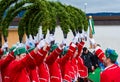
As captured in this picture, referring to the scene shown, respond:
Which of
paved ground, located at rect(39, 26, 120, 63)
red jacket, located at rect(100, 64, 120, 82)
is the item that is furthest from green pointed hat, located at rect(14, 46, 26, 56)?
paved ground, located at rect(39, 26, 120, 63)

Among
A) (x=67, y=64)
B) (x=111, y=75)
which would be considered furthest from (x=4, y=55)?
(x=67, y=64)

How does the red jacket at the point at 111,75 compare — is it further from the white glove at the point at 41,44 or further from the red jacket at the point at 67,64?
the red jacket at the point at 67,64

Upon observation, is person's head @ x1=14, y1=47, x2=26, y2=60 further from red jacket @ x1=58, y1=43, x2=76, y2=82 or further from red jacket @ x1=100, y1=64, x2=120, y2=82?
red jacket @ x1=58, y1=43, x2=76, y2=82

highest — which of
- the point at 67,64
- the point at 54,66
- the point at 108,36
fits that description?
the point at 54,66

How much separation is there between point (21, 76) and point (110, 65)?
1.92 meters

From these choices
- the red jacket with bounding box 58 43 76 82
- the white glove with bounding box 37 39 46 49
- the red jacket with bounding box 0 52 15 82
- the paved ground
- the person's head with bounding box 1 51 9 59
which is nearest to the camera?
the white glove with bounding box 37 39 46 49

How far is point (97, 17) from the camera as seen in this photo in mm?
23156

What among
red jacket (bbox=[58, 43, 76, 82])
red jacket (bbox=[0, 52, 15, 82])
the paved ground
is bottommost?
the paved ground

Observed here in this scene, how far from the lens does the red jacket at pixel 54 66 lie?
9867 mm

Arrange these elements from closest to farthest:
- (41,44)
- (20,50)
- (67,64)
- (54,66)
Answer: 1. (41,44)
2. (20,50)
3. (54,66)
4. (67,64)

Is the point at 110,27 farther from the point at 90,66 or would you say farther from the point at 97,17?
the point at 90,66

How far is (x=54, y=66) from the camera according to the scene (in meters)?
10.3

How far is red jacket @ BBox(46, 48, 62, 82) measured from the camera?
9867 mm

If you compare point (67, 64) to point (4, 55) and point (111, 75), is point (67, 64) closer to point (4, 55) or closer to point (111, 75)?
point (4, 55)
